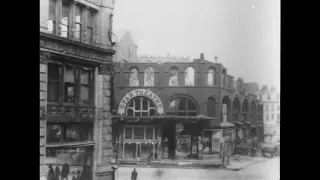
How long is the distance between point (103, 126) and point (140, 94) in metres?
0.39

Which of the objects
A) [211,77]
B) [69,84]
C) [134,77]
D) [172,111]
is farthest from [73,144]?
[211,77]

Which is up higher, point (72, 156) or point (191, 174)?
point (72, 156)

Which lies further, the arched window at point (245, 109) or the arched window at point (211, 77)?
the arched window at point (245, 109)

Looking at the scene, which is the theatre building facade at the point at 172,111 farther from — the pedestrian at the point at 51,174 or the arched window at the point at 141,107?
the pedestrian at the point at 51,174

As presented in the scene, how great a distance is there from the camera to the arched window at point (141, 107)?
13.3ft

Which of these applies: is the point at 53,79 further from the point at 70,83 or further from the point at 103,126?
the point at 103,126

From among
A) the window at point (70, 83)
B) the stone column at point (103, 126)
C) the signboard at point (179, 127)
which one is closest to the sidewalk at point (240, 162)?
the signboard at point (179, 127)

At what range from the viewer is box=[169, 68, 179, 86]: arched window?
4.04m

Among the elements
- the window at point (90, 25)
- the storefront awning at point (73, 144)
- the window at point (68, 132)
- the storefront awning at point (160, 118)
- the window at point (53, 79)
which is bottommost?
the storefront awning at point (73, 144)

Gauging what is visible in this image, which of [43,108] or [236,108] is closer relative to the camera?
[43,108]

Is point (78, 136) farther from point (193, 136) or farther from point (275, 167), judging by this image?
point (275, 167)

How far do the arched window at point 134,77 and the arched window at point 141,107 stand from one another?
12 cm

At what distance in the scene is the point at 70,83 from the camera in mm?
4047

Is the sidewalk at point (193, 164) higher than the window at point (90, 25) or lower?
lower
